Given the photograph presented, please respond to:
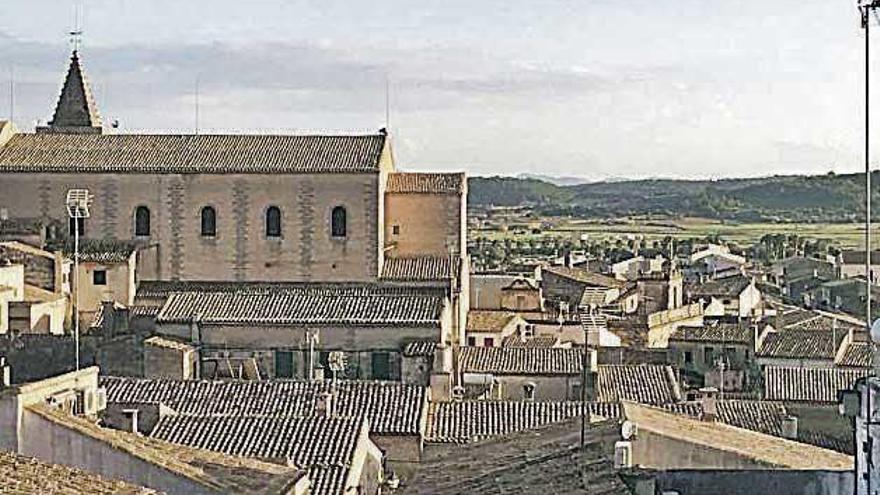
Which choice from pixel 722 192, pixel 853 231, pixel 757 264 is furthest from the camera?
pixel 722 192

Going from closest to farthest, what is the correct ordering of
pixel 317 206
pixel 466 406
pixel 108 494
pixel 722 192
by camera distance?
pixel 108 494 < pixel 466 406 < pixel 317 206 < pixel 722 192

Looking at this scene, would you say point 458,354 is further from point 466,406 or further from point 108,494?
point 108,494

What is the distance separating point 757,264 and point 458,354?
66.0 metres

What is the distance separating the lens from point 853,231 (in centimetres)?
12206

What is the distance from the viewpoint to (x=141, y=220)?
137 ft

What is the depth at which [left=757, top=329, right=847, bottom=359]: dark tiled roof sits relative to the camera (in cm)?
4281

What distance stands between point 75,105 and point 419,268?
17092mm

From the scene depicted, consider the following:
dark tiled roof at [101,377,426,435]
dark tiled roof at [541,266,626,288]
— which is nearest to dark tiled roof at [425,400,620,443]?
dark tiled roof at [101,377,426,435]

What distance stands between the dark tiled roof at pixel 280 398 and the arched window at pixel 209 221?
42.1 ft

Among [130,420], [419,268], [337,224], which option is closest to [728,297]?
[419,268]

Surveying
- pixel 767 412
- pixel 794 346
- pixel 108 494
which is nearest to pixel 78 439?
pixel 108 494

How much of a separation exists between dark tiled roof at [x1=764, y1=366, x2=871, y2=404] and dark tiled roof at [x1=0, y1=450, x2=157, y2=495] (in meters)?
25.0

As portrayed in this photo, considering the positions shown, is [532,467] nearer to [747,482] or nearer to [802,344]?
[747,482]

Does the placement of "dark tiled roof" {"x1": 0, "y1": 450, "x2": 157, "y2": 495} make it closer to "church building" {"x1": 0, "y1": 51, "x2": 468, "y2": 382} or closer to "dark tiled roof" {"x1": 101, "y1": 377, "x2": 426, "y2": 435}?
"dark tiled roof" {"x1": 101, "y1": 377, "x2": 426, "y2": 435}
